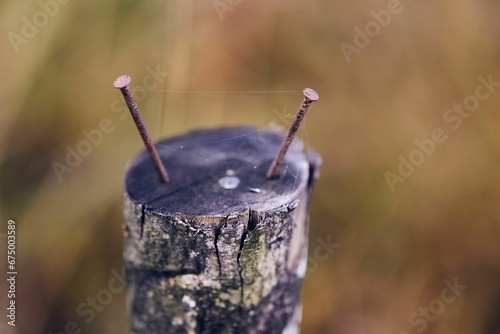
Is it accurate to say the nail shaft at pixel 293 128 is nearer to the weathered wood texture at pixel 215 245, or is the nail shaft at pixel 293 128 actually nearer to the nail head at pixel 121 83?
the weathered wood texture at pixel 215 245

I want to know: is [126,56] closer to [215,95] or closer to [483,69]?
[215,95]

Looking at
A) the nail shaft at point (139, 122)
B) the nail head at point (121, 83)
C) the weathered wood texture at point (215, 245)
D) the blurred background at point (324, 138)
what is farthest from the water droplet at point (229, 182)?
the blurred background at point (324, 138)

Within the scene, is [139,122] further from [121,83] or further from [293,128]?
[293,128]

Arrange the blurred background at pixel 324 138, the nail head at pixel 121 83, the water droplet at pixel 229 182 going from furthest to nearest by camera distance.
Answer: the blurred background at pixel 324 138 < the water droplet at pixel 229 182 < the nail head at pixel 121 83

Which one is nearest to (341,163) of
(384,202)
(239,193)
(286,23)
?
(384,202)

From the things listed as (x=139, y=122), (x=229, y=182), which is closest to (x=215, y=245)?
(x=229, y=182)

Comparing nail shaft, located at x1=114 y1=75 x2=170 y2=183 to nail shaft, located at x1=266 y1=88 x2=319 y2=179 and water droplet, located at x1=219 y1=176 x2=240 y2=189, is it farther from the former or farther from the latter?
nail shaft, located at x1=266 y1=88 x2=319 y2=179
